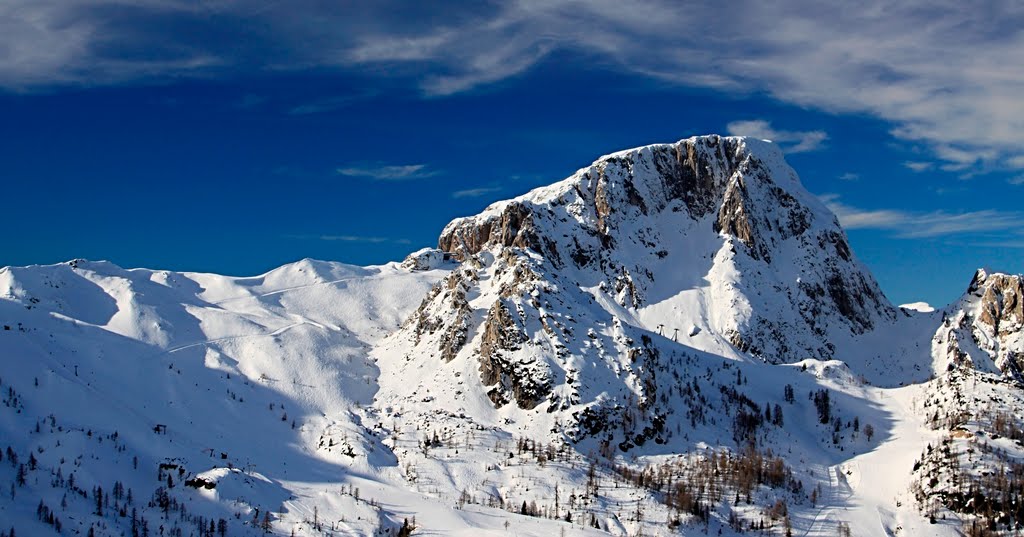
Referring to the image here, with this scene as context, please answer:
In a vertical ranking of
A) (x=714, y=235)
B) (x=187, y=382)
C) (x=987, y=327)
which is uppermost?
(x=714, y=235)

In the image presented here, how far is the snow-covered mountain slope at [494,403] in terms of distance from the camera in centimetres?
6300

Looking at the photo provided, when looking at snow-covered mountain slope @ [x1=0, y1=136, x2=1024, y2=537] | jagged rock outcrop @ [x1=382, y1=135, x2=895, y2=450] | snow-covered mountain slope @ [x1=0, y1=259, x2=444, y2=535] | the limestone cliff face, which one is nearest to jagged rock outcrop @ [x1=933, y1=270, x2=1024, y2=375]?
snow-covered mountain slope @ [x1=0, y1=136, x2=1024, y2=537]

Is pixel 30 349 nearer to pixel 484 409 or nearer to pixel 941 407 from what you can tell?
pixel 484 409

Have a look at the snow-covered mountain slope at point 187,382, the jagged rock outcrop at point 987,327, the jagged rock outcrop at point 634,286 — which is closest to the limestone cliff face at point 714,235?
the jagged rock outcrop at point 634,286

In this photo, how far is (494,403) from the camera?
90.4 metres

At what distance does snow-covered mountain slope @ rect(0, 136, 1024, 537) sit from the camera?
207 feet

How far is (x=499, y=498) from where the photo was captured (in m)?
71.6

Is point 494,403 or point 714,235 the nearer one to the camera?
point 494,403

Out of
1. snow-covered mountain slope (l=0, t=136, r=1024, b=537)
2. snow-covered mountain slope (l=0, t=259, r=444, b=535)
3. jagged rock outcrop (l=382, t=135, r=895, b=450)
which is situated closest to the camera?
snow-covered mountain slope (l=0, t=259, r=444, b=535)

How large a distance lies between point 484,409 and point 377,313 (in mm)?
43904

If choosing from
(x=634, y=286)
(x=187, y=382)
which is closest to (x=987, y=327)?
(x=634, y=286)

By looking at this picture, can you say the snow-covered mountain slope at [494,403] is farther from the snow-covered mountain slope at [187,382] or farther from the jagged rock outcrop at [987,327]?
the jagged rock outcrop at [987,327]

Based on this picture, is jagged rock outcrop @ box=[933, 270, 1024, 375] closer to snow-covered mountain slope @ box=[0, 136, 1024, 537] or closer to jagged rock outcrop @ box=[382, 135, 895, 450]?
snow-covered mountain slope @ box=[0, 136, 1024, 537]

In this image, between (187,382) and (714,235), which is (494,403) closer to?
(187,382)
